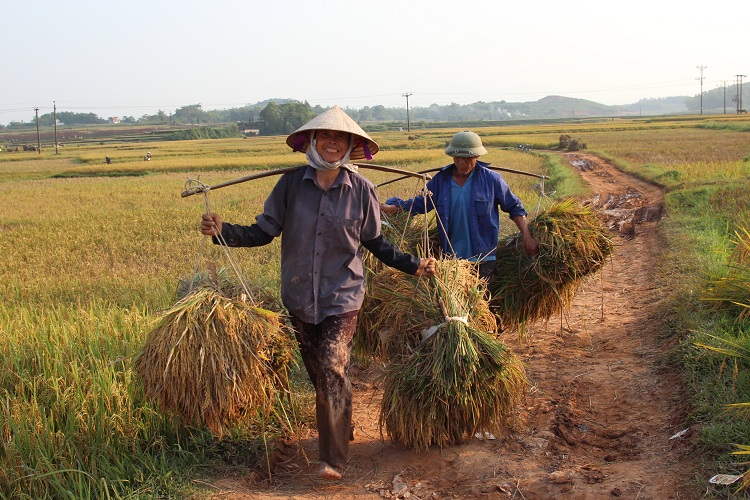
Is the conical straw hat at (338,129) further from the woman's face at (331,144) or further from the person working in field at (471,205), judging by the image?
the person working in field at (471,205)

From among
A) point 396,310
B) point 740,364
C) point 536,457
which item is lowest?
point 536,457

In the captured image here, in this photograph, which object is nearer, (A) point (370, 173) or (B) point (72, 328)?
(B) point (72, 328)

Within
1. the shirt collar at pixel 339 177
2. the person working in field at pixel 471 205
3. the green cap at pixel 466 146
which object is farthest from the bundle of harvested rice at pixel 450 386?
the green cap at pixel 466 146

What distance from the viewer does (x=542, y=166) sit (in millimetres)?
21359

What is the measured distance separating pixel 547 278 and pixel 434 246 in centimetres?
80

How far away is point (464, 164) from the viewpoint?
4.43m

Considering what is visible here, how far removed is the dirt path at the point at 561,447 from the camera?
3232mm

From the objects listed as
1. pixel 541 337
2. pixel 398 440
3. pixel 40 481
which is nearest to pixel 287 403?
pixel 398 440

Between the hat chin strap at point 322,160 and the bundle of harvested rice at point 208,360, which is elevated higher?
the hat chin strap at point 322,160

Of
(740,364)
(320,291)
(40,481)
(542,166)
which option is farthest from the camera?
(542,166)

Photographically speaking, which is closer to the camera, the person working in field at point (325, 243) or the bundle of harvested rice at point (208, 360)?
the bundle of harvested rice at point (208, 360)

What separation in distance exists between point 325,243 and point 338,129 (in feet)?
1.89

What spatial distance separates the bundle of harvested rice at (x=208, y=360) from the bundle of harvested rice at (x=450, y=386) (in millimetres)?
715

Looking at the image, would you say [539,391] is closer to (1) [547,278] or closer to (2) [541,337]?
(1) [547,278]
